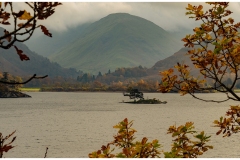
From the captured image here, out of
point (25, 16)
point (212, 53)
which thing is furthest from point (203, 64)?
point (25, 16)

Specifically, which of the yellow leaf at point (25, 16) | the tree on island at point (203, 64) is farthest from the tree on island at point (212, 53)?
the yellow leaf at point (25, 16)

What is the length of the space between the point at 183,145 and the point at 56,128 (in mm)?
85408

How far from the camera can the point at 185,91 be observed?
732 centimetres

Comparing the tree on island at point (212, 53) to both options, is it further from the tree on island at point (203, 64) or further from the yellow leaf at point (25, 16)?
the yellow leaf at point (25, 16)

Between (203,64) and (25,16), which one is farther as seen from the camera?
(203,64)

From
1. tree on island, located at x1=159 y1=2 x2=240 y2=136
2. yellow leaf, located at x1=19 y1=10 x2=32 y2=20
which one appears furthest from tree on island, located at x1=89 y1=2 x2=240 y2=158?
yellow leaf, located at x1=19 y1=10 x2=32 y2=20

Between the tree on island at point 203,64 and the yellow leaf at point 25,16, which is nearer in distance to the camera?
the yellow leaf at point 25,16

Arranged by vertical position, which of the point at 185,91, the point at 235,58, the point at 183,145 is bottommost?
the point at 183,145

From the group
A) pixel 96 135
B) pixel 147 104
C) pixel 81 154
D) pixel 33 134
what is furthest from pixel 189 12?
pixel 147 104

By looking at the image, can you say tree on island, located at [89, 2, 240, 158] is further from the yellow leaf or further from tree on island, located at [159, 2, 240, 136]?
the yellow leaf

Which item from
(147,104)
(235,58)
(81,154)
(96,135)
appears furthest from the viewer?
(147,104)

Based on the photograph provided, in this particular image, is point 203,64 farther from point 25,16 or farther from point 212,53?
point 25,16

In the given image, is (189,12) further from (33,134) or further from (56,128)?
(56,128)

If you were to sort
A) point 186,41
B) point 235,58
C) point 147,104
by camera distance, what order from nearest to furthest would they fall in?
point 235,58 → point 186,41 → point 147,104
